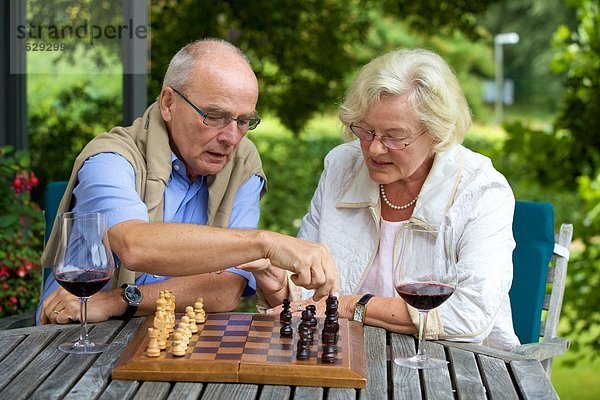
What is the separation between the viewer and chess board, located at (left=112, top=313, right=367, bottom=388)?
2.18 metres

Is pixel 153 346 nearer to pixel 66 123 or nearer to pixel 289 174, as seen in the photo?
pixel 66 123

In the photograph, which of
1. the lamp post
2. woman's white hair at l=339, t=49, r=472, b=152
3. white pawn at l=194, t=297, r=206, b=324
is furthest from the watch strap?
the lamp post

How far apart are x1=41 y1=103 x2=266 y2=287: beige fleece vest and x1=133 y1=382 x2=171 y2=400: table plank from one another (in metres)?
0.82

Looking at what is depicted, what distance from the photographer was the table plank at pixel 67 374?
2.13 metres

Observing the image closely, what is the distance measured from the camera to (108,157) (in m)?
2.97

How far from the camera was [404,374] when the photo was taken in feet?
7.54

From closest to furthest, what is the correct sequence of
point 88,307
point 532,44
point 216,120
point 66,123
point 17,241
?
point 88,307
point 216,120
point 17,241
point 66,123
point 532,44

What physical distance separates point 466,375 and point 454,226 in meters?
0.81

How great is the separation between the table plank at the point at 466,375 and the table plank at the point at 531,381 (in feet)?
0.33

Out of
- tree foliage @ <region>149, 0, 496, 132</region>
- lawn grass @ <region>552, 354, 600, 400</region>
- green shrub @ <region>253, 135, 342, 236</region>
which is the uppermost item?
tree foliage @ <region>149, 0, 496, 132</region>

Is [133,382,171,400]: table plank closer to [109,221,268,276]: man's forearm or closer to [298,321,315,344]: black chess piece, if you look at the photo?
[298,321,315,344]: black chess piece

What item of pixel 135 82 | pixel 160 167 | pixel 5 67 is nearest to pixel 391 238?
pixel 160 167

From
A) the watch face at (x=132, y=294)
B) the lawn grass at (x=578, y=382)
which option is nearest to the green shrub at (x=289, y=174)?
the lawn grass at (x=578, y=382)

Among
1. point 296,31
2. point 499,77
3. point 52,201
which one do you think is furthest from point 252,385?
point 499,77
